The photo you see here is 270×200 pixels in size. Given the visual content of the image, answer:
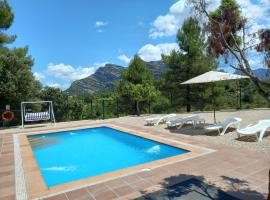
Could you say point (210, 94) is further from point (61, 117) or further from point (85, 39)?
point (85, 39)

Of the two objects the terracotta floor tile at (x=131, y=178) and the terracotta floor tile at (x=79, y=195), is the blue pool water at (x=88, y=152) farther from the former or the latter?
the terracotta floor tile at (x=131, y=178)

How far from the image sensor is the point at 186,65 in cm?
1639

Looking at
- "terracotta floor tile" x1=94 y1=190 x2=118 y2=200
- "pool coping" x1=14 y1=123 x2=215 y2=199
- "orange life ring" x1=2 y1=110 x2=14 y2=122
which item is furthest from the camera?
"orange life ring" x1=2 y1=110 x2=14 y2=122

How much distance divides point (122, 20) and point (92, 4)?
228cm

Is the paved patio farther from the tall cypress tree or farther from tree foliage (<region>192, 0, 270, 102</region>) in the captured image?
the tall cypress tree

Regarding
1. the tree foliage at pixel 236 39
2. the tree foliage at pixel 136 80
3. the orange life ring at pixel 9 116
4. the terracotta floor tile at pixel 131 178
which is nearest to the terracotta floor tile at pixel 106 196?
the terracotta floor tile at pixel 131 178

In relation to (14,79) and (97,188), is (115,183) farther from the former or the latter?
(14,79)

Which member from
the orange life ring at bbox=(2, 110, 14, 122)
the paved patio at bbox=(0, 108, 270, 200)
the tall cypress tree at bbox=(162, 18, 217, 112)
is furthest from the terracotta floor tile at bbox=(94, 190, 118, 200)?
the tall cypress tree at bbox=(162, 18, 217, 112)

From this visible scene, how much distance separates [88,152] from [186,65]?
10.9 meters

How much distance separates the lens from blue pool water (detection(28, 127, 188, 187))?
631 centimetres

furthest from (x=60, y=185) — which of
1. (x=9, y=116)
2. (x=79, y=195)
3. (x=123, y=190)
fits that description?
(x=9, y=116)

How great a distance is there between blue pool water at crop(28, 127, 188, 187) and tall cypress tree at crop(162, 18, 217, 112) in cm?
801

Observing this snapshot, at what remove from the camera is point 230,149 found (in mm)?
6211

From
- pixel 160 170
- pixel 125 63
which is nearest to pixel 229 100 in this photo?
pixel 125 63
